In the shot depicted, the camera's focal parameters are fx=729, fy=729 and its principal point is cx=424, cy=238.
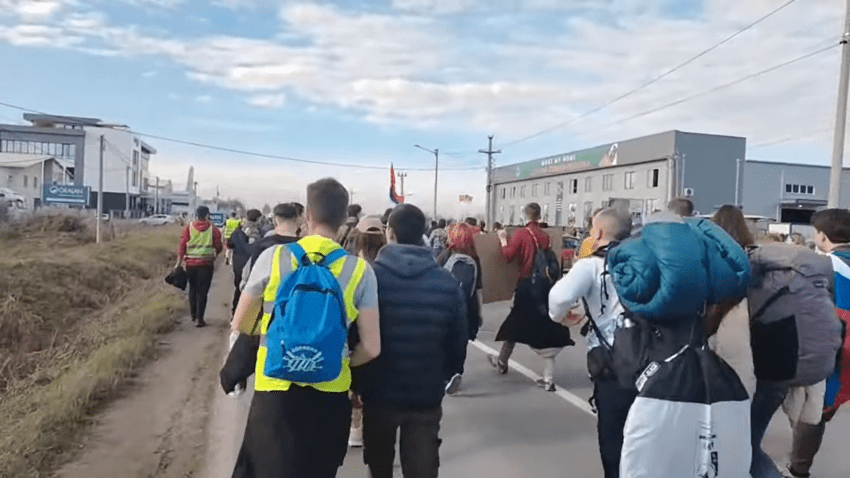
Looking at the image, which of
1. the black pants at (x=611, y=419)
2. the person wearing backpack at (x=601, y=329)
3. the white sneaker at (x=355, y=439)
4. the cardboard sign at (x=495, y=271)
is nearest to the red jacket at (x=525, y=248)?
the cardboard sign at (x=495, y=271)

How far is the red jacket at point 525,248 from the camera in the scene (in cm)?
823

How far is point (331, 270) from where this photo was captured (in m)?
3.23

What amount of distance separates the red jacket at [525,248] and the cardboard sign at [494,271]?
Result: 0.14 metres

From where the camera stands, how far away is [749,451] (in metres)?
3.00

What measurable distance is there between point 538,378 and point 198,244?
6121 millimetres

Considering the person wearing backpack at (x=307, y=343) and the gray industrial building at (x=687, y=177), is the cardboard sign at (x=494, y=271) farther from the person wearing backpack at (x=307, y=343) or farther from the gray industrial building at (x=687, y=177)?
the gray industrial building at (x=687, y=177)

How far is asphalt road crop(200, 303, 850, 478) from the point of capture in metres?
5.52

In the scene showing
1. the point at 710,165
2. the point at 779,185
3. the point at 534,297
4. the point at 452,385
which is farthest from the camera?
the point at 779,185

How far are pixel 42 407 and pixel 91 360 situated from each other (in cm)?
214

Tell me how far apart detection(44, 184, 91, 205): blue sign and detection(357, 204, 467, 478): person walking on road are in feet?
150

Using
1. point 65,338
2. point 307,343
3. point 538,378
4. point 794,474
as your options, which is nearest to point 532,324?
point 538,378

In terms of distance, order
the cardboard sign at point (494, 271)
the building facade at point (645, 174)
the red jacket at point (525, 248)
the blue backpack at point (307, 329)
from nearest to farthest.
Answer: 1. the blue backpack at point (307, 329)
2. the red jacket at point (525, 248)
3. the cardboard sign at point (494, 271)
4. the building facade at point (645, 174)

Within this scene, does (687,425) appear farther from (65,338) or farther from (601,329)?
(65,338)

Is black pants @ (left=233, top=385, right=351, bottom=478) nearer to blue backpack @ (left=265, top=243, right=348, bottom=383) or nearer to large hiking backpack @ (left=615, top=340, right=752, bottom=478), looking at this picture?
blue backpack @ (left=265, top=243, right=348, bottom=383)
